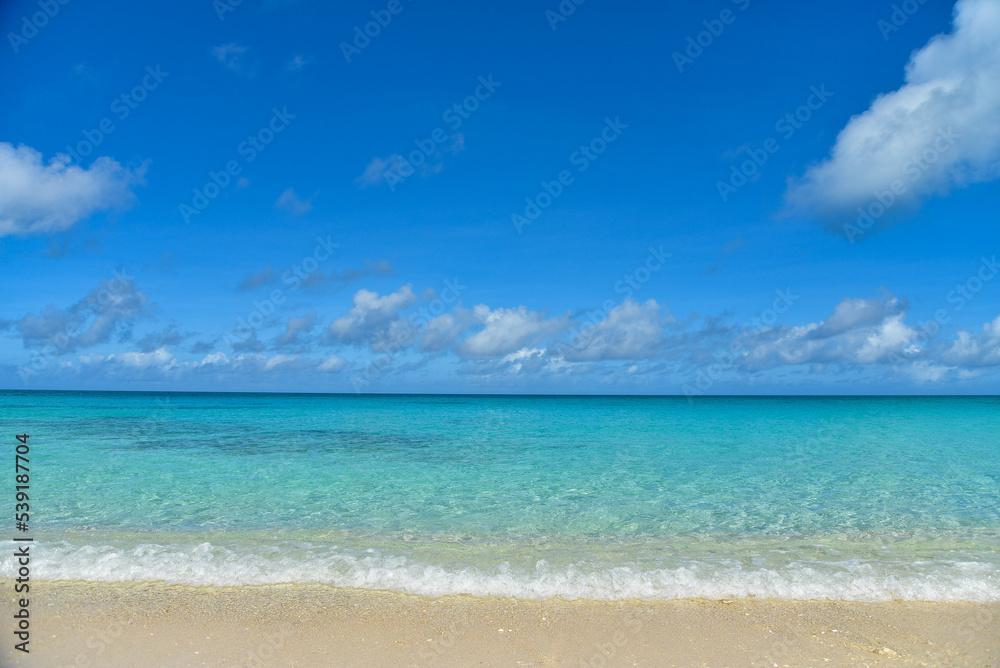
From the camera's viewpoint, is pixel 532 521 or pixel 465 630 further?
pixel 532 521

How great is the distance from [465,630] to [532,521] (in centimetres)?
401

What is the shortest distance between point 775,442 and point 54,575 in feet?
73.0

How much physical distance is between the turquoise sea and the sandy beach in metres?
0.36

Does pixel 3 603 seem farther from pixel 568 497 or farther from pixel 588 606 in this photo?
pixel 568 497

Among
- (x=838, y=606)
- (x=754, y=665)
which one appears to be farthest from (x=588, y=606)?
(x=838, y=606)

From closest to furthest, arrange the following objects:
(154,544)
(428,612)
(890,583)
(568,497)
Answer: (428,612) < (890,583) < (154,544) < (568,497)

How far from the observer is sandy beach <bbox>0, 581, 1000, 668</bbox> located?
14.6 ft

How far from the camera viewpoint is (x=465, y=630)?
5.00m

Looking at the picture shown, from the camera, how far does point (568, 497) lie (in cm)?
1069
